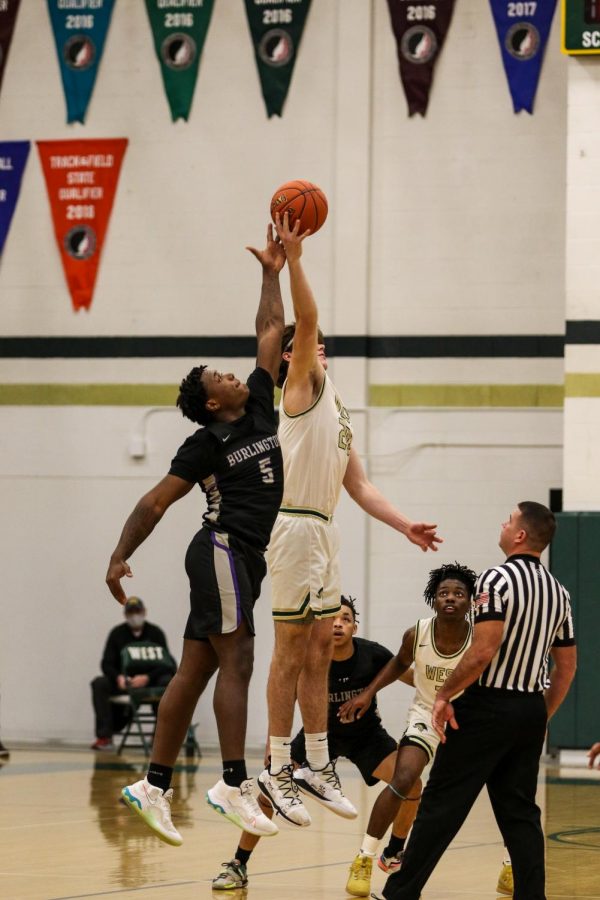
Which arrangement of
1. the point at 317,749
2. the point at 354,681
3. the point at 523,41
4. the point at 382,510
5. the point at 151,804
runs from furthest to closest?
the point at 523,41, the point at 354,681, the point at 382,510, the point at 317,749, the point at 151,804

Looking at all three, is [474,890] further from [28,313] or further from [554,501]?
[28,313]

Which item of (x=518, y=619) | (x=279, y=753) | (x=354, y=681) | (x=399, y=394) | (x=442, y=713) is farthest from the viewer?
(x=399, y=394)

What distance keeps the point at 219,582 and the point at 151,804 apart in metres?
1.04

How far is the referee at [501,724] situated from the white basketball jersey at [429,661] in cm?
202

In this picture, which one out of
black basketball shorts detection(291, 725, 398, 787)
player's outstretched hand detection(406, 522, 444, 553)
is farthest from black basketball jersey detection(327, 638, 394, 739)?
player's outstretched hand detection(406, 522, 444, 553)

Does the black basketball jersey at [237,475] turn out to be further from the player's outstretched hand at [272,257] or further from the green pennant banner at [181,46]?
the green pennant banner at [181,46]

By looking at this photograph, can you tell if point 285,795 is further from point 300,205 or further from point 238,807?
point 300,205

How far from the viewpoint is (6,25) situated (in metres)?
16.8

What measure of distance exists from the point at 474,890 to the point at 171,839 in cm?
196

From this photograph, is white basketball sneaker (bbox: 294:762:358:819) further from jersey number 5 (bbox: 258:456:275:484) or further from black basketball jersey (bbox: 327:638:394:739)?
jersey number 5 (bbox: 258:456:275:484)

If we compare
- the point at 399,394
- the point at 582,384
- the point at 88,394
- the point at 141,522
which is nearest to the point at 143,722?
the point at 88,394

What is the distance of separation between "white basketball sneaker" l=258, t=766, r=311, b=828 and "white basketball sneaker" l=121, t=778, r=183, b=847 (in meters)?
0.53

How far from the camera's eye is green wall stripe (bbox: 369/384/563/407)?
1530cm

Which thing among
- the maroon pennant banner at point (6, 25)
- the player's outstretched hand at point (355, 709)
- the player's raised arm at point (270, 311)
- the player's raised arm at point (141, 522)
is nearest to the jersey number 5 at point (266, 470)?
the player's raised arm at point (141, 522)
